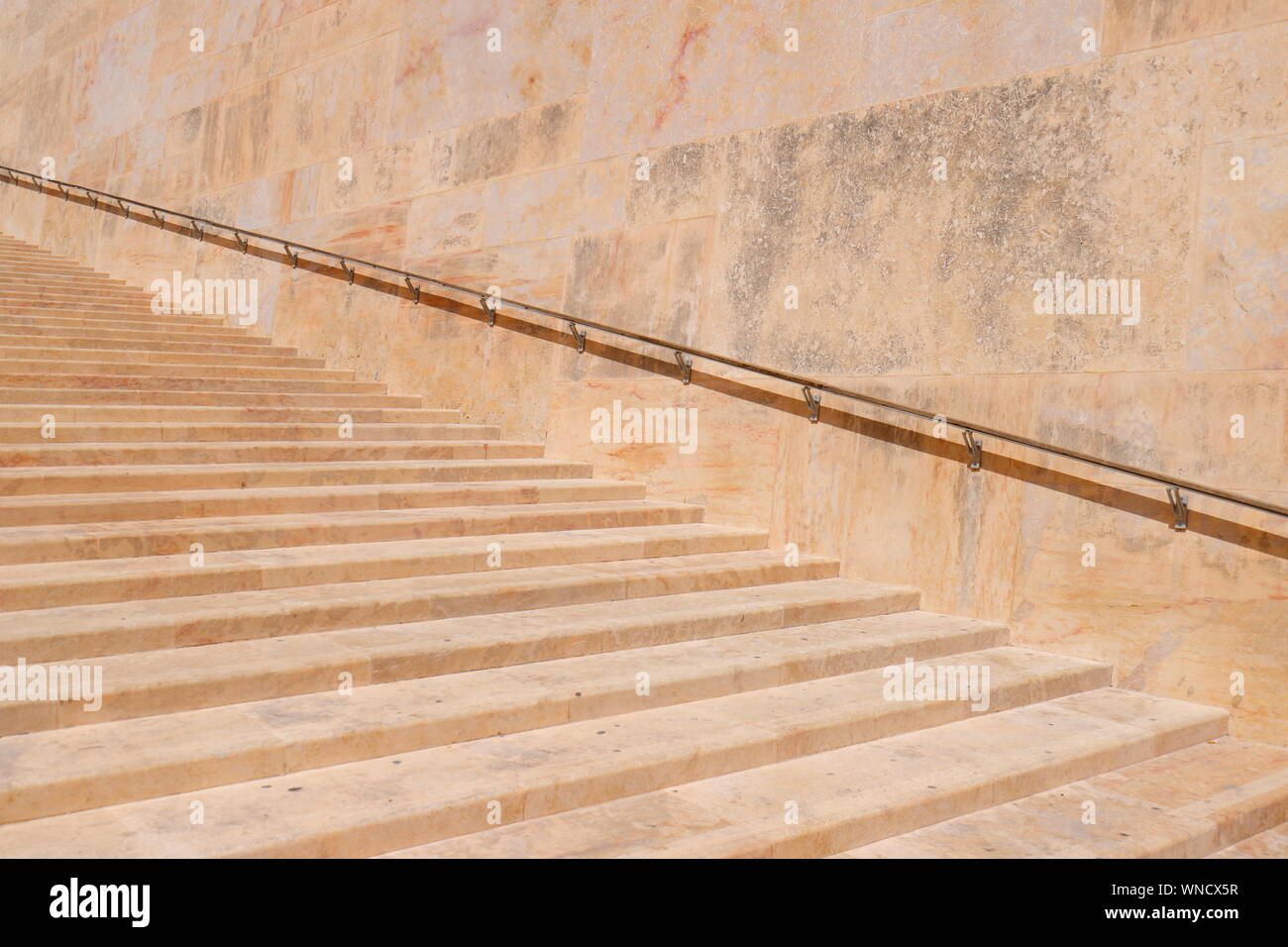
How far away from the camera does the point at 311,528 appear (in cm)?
566

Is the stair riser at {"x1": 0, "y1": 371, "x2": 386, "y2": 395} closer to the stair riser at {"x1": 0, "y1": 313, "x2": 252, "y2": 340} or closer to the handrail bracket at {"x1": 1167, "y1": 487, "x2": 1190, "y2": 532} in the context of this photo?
the stair riser at {"x1": 0, "y1": 313, "x2": 252, "y2": 340}

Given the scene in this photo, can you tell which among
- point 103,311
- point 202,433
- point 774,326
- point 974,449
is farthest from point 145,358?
point 974,449

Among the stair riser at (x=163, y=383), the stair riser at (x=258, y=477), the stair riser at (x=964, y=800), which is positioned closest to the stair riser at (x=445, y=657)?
the stair riser at (x=964, y=800)

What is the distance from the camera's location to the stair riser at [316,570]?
14.8 feet

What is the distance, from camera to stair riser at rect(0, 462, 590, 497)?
5594 millimetres

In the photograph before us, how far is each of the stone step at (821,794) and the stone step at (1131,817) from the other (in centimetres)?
7

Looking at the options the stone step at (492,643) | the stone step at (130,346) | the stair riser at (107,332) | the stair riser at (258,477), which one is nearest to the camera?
the stone step at (492,643)

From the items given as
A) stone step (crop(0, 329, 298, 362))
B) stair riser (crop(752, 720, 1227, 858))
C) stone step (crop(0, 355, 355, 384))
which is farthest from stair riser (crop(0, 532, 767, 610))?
stone step (crop(0, 329, 298, 362))

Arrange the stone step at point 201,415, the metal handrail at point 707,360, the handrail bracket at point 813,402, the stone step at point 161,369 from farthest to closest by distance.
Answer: the stone step at point 161,369 → the handrail bracket at point 813,402 → the stone step at point 201,415 → the metal handrail at point 707,360

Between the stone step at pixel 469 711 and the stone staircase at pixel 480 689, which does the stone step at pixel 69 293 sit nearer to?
the stone staircase at pixel 480 689

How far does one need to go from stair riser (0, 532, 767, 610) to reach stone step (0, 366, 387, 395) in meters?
2.59

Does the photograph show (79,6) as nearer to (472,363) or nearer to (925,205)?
(472,363)

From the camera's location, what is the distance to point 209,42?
40.2 feet

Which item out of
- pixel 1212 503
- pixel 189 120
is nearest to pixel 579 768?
pixel 1212 503
